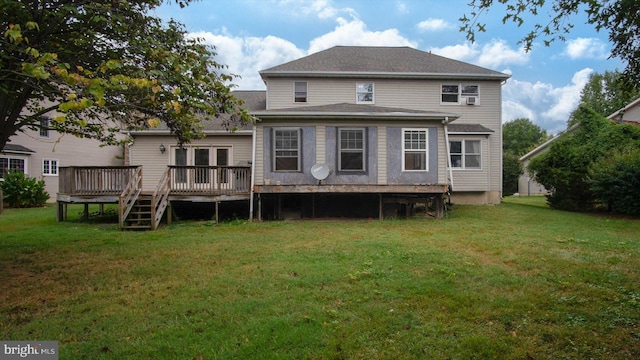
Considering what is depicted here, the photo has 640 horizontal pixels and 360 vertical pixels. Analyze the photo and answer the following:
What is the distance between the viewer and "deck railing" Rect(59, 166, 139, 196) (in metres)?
12.6

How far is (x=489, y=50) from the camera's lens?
8.52 m

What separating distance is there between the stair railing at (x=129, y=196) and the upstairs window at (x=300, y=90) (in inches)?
301

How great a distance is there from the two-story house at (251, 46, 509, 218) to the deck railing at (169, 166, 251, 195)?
27.3 inches

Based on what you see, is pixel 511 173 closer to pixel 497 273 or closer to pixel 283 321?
pixel 497 273

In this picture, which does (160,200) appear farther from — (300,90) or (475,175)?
(475,175)

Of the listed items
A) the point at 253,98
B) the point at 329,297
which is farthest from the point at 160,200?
the point at 329,297

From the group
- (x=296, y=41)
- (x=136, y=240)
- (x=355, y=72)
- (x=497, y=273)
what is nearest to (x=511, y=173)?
(x=355, y=72)

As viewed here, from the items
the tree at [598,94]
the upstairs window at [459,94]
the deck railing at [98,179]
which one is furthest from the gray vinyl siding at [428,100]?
the tree at [598,94]

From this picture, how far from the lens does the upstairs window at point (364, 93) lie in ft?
56.8

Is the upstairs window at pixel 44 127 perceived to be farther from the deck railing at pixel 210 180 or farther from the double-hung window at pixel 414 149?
the double-hung window at pixel 414 149

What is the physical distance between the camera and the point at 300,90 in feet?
56.3

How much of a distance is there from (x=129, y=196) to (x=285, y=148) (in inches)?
204

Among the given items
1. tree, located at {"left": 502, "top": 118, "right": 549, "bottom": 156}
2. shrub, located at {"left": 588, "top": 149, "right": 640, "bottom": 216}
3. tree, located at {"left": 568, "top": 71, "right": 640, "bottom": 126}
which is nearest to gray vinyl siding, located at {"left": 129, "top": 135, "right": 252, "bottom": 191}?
shrub, located at {"left": 588, "top": 149, "right": 640, "bottom": 216}

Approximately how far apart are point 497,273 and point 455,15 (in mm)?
4073
